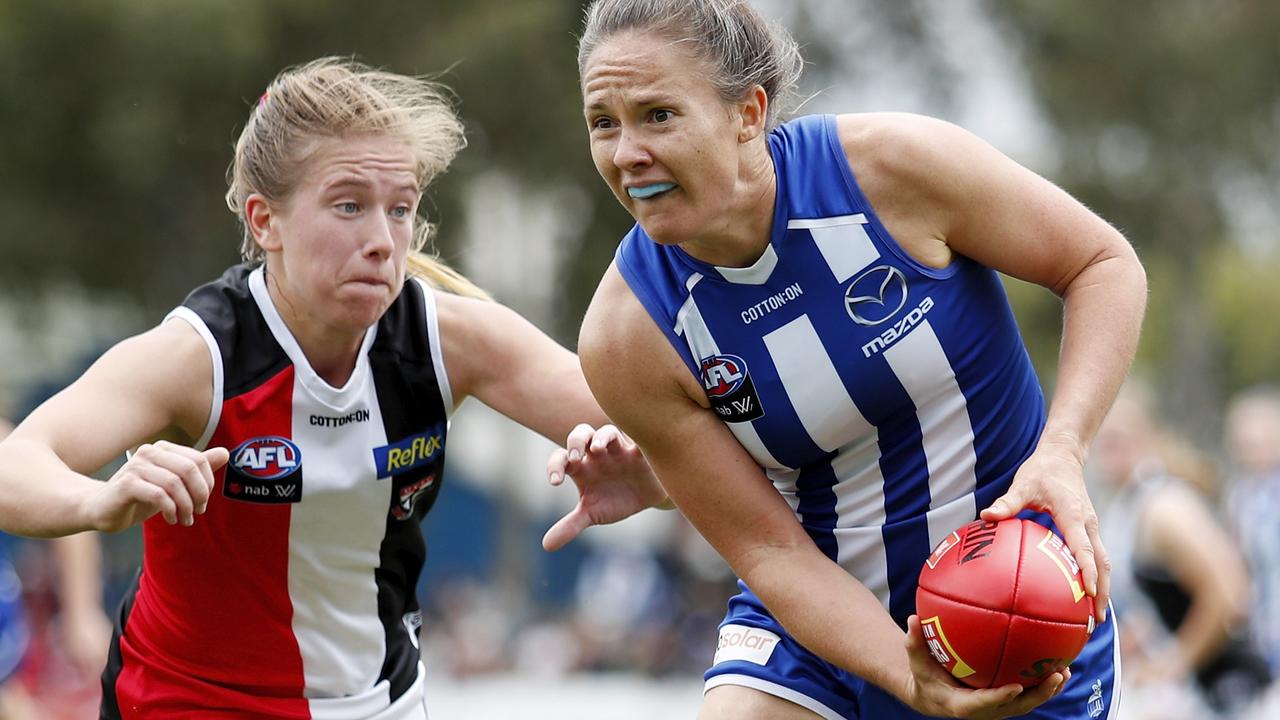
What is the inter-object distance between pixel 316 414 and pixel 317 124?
0.74 m

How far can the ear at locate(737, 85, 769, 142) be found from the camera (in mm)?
A: 3514

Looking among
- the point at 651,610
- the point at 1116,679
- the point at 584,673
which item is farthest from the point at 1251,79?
the point at 1116,679

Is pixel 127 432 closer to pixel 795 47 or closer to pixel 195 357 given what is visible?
pixel 195 357

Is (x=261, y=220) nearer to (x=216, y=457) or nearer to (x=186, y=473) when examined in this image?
(x=216, y=457)

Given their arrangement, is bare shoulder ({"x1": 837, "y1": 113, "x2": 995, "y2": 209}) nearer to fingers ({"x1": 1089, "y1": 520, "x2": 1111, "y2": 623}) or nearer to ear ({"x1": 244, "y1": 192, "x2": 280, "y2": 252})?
fingers ({"x1": 1089, "y1": 520, "x2": 1111, "y2": 623})

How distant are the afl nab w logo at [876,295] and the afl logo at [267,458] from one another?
4.86 ft

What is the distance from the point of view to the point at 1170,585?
855 centimetres

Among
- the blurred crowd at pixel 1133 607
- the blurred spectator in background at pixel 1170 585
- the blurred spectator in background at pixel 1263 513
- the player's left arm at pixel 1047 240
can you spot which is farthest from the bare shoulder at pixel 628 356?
the blurred spectator in background at pixel 1263 513

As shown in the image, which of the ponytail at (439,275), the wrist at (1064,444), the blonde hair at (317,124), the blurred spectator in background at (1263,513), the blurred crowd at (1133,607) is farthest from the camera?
the blurred spectator in background at (1263,513)

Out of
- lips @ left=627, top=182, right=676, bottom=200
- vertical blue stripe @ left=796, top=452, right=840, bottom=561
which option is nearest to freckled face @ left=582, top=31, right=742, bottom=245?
lips @ left=627, top=182, right=676, bottom=200

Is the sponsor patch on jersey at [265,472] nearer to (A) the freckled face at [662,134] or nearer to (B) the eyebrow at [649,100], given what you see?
(A) the freckled face at [662,134]

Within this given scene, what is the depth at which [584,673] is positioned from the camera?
57.4 ft

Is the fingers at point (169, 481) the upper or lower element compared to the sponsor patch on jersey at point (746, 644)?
upper

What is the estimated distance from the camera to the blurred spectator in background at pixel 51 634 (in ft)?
24.7
